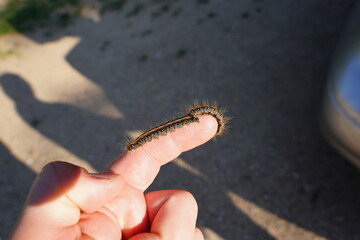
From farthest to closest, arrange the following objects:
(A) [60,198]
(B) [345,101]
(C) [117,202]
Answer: (B) [345,101], (C) [117,202], (A) [60,198]

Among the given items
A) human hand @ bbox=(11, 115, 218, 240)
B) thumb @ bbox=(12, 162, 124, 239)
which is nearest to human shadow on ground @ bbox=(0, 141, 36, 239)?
human hand @ bbox=(11, 115, 218, 240)

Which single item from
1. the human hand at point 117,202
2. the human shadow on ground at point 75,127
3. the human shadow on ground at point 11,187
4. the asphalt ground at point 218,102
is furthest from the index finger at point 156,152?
the human shadow on ground at point 11,187

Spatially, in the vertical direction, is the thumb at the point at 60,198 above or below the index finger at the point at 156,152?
above

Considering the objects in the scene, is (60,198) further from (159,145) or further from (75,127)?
(75,127)

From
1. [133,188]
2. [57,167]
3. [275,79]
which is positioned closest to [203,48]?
[275,79]

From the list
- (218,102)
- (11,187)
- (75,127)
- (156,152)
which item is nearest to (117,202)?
(156,152)

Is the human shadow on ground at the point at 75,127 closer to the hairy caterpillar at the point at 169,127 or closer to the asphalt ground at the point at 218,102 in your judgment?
the asphalt ground at the point at 218,102

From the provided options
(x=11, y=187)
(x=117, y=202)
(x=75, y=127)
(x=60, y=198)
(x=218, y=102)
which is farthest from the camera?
(x=75, y=127)

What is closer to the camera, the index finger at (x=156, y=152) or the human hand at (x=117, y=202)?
the human hand at (x=117, y=202)

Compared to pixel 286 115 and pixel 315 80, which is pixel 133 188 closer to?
pixel 286 115
